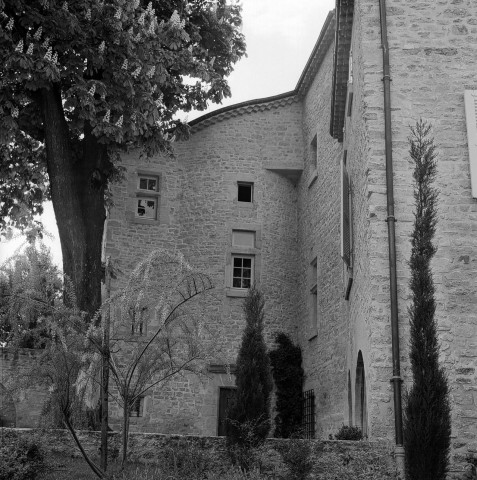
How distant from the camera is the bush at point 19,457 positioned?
8.52m

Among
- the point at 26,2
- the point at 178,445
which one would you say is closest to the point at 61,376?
the point at 178,445

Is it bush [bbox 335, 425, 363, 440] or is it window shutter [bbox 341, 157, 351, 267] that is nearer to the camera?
bush [bbox 335, 425, 363, 440]

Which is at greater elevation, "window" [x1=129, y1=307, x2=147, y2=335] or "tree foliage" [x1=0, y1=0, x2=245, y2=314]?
"tree foliage" [x1=0, y1=0, x2=245, y2=314]

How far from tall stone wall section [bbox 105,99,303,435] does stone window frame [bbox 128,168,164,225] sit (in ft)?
0.10

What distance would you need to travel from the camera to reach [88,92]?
13289mm

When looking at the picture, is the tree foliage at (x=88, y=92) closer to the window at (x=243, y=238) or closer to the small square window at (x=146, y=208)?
the small square window at (x=146, y=208)

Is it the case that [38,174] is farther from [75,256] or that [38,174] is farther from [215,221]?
[215,221]

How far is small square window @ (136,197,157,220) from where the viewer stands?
21.2 metres

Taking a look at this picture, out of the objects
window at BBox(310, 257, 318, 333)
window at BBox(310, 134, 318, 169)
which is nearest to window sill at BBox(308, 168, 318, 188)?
window at BBox(310, 134, 318, 169)

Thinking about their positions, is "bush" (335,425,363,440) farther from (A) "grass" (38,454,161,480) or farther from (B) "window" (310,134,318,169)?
(B) "window" (310,134,318,169)

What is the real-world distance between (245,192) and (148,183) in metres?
2.59

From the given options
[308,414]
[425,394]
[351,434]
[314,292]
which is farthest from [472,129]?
[308,414]

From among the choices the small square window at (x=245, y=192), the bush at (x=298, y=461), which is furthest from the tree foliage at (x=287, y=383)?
the bush at (x=298, y=461)

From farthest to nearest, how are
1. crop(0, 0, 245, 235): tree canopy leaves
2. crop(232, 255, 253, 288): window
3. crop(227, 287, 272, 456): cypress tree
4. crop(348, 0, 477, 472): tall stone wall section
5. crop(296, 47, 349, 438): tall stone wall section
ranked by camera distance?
crop(232, 255, 253, 288): window < crop(296, 47, 349, 438): tall stone wall section < crop(0, 0, 245, 235): tree canopy leaves < crop(348, 0, 477, 472): tall stone wall section < crop(227, 287, 272, 456): cypress tree
